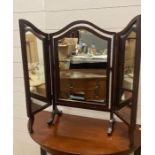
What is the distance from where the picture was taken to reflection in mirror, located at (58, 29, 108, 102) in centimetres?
128

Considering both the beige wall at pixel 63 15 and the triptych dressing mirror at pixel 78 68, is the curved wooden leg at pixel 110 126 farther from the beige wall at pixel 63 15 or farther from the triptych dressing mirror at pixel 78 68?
the beige wall at pixel 63 15

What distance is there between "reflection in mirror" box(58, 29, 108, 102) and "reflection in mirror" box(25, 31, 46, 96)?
12 centimetres

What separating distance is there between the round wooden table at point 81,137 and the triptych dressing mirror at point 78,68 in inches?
2.2

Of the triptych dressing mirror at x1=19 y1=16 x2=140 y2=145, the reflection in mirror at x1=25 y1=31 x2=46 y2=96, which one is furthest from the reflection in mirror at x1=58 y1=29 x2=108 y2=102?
the reflection in mirror at x1=25 y1=31 x2=46 y2=96

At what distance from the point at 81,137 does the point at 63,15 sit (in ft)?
2.45

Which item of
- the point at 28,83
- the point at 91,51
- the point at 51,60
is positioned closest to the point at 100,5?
the point at 91,51

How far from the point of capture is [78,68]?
4.40 ft

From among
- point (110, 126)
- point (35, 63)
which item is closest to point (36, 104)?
point (35, 63)

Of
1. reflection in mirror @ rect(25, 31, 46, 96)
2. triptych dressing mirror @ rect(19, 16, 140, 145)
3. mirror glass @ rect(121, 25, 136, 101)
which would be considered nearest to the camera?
mirror glass @ rect(121, 25, 136, 101)

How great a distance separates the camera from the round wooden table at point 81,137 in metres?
1.11

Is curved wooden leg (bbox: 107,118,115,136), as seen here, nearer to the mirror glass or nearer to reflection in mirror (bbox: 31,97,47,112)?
the mirror glass

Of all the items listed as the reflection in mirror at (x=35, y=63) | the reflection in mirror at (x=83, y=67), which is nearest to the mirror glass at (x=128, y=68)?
the reflection in mirror at (x=83, y=67)
